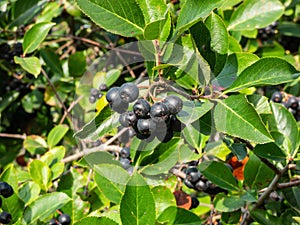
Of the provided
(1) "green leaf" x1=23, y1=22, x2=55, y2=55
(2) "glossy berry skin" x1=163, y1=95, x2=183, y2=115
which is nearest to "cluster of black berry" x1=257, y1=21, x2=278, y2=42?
(1) "green leaf" x1=23, y1=22, x2=55, y2=55

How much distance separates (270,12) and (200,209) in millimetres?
1141

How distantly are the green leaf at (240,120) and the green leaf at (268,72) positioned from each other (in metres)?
0.06

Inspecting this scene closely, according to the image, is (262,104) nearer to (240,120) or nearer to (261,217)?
(240,120)

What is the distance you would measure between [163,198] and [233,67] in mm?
504

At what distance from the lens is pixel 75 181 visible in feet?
5.65

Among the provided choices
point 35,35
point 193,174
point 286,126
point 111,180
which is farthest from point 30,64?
point 286,126

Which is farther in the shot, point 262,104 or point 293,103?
point 293,103

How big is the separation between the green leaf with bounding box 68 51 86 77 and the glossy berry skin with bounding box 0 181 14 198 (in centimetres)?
115

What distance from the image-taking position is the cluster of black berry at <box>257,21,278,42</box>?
2.63 metres

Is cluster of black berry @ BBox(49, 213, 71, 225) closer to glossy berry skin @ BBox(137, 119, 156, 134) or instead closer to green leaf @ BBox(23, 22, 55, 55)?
glossy berry skin @ BBox(137, 119, 156, 134)

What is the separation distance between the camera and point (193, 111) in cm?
107

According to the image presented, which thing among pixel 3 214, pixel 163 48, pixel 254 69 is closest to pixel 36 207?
pixel 3 214

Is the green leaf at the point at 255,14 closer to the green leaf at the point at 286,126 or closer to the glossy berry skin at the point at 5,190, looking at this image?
the green leaf at the point at 286,126

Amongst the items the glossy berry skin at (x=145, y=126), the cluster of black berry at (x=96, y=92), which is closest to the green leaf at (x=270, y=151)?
the glossy berry skin at (x=145, y=126)
